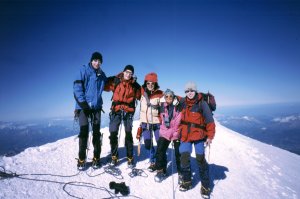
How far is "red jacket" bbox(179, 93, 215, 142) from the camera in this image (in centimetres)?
584

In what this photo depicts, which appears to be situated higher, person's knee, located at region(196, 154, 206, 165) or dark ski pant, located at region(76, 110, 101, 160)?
dark ski pant, located at region(76, 110, 101, 160)

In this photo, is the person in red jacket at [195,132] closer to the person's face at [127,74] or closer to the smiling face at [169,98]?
the smiling face at [169,98]

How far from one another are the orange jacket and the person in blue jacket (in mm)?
384

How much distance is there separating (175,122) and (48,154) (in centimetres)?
537

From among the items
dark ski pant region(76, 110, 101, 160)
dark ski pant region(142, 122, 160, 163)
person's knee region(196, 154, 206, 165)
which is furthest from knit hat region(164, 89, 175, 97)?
dark ski pant region(76, 110, 101, 160)

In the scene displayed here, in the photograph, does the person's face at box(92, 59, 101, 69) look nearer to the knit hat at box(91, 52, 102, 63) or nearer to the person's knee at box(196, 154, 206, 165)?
the knit hat at box(91, 52, 102, 63)

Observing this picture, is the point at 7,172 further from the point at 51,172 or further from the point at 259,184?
the point at 259,184

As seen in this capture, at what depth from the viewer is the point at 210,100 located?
6109 mm

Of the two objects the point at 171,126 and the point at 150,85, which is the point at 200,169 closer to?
the point at 171,126

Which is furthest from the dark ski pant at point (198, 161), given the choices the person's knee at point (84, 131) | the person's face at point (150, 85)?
the person's knee at point (84, 131)

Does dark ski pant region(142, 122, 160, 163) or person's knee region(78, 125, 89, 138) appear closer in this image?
person's knee region(78, 125, 89, 138)

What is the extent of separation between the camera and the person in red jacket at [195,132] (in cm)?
577

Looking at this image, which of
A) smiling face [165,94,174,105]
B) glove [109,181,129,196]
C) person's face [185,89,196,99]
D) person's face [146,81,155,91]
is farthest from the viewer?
person's face [146,81,155,91]

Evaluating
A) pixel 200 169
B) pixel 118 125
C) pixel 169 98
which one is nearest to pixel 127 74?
pixel 169 98
